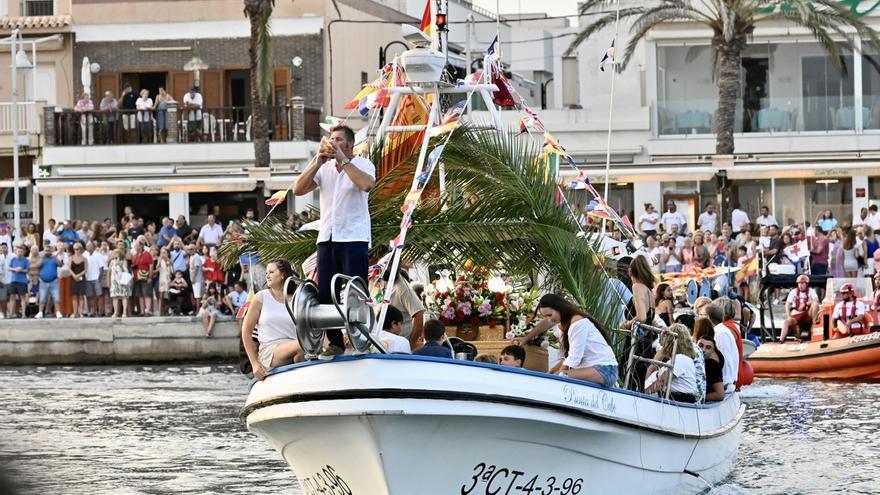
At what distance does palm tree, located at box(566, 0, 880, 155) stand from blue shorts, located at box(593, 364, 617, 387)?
30242 mm

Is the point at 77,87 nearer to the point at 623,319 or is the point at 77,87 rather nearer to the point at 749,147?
the point at 749,147

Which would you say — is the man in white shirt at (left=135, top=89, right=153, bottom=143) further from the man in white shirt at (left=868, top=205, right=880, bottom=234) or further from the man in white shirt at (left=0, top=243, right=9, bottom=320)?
the man in white shirt at (left=868, top=205, right=880, bottom=234)

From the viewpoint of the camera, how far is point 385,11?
5406 centimetres

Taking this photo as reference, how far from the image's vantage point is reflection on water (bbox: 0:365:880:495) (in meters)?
17.0

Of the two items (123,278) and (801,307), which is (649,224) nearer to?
(801,307)

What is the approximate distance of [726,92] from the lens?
4347 centimetres

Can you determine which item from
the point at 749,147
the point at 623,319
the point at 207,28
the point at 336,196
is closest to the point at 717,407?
the point at 623,319

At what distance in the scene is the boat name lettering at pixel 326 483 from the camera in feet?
39.1

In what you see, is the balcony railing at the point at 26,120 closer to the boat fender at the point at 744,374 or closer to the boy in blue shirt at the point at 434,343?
the boat fender at the point at 744,374

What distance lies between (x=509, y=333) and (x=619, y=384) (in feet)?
4.15

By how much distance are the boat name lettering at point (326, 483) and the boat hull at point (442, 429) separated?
0.01 m

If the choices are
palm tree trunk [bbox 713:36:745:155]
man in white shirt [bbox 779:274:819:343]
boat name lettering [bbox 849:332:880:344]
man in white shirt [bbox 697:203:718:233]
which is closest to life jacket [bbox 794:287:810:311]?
man in white shirt [bbox 779:274:819:343]

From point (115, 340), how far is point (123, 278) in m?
1.25

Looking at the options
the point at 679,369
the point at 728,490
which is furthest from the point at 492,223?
the point at 728,490
